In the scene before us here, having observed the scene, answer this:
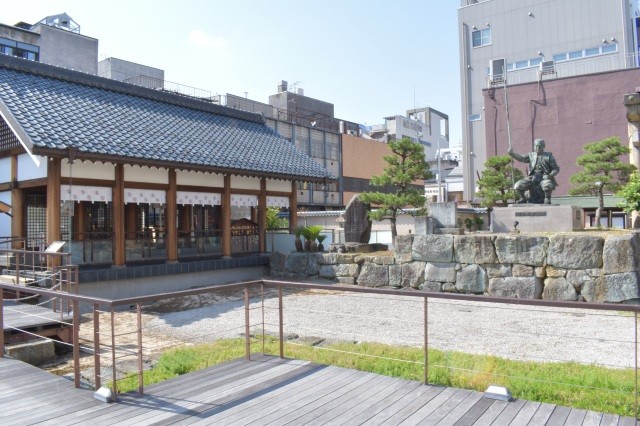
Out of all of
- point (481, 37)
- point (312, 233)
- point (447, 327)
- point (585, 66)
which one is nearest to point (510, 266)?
point (447, 327)

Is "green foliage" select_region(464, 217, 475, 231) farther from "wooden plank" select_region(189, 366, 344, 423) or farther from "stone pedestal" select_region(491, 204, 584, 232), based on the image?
"wooden plank" select_region(189, 366, 344, 423)

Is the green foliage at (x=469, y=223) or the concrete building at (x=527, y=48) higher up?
the concrete building at (x=527, y=48)

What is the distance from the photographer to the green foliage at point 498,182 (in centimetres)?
2072

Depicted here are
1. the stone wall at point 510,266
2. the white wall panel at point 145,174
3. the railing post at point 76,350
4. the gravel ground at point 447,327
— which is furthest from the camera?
the white wall panel at point 145,174

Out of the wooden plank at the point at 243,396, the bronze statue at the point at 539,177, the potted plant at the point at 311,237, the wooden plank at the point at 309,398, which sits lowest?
the wooden plank at the point at 309,398

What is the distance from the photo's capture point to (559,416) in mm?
4379

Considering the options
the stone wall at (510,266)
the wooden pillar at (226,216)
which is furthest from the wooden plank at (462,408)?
the wooden pillar at (226,216)

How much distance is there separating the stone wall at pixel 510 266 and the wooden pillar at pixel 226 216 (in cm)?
345

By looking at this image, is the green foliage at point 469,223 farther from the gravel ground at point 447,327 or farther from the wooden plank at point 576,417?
the wooden plank at point 576,417

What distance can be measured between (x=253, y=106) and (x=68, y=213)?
26152 millimetres

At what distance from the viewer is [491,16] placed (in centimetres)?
3503

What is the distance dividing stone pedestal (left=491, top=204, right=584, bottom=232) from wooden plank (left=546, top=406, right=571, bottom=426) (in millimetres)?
10610

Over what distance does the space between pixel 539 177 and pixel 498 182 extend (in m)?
5.59

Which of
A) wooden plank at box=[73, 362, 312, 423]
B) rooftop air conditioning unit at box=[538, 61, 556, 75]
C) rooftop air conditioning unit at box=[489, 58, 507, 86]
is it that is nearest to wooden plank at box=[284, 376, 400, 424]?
wooden plank at box=[73, 362, 312, 423]
